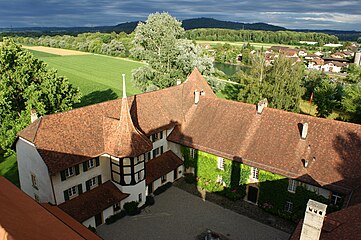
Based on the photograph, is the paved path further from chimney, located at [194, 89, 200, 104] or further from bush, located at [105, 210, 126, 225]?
chimney, located at [194, 89, 200, 104]

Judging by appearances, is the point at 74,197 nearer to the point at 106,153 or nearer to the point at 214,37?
the point at 106,153

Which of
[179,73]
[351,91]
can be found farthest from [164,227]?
[351,91]

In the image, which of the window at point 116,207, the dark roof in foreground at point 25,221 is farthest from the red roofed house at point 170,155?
the dark roof in foreground at point 25,221

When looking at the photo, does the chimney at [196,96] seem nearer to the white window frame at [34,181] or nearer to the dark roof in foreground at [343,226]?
the white window frame at [34,181]

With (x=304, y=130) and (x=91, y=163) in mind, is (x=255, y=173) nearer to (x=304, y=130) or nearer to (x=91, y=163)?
(x=304, y=130)

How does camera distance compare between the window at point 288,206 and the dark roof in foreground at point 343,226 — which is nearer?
the dark roof in foreground at point 343,226

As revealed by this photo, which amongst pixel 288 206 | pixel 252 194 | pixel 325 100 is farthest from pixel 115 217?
pixel 325 100

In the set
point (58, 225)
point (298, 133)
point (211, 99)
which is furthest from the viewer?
point (211, 99)
